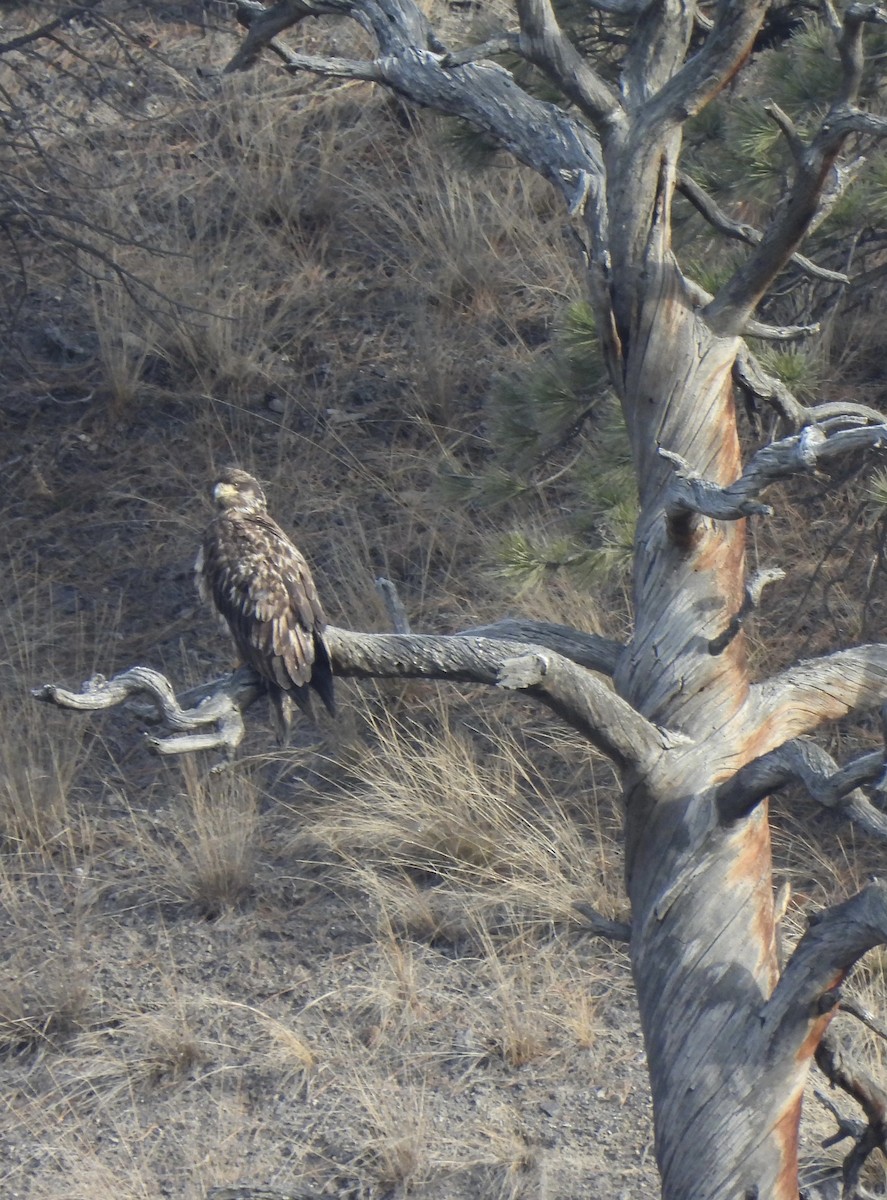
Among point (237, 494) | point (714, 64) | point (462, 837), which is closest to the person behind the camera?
point (714, 64)

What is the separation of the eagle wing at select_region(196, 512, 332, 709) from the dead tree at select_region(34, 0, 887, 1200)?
316 millimetres

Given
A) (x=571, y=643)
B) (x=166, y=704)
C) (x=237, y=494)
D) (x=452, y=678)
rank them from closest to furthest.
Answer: (x=166, y=704) < (x=452, y=678) < (x=571, y=643) < (x=237, y=494)

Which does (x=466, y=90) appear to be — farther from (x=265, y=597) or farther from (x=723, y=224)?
(x=265, y=597)

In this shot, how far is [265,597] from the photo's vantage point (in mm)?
4098

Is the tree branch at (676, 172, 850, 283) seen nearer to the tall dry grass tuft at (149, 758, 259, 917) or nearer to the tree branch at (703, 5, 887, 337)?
the tree branch at (703, 5, 887, 337)

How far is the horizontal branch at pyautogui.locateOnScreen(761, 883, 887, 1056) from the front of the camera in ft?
9.17

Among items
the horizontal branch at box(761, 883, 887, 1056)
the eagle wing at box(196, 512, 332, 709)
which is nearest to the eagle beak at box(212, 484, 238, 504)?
the eagle wing at box(196, 512, 332, 709)

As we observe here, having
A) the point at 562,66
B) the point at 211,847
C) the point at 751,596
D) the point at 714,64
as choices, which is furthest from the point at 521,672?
the point at 211,847

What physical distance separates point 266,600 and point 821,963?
75.2 inches

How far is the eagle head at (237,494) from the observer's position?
486cm

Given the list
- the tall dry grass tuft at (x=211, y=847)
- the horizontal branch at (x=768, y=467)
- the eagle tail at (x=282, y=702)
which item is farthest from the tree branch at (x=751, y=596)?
the tall dry grass tuft at (x=211, y=847)

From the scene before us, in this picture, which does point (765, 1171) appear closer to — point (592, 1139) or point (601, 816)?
point (592, 1139)

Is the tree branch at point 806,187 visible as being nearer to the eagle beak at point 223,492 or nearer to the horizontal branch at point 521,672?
the horizontal branch at point 521,672

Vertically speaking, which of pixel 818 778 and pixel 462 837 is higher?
pixel 818 778
